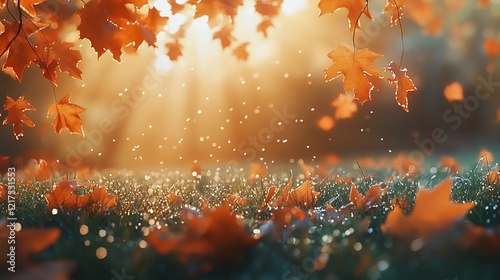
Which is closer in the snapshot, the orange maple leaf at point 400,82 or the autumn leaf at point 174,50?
the orange maple leaf at point 400,82

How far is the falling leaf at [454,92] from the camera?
11398mm

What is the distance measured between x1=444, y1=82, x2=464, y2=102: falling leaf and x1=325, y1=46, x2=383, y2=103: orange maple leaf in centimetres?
940

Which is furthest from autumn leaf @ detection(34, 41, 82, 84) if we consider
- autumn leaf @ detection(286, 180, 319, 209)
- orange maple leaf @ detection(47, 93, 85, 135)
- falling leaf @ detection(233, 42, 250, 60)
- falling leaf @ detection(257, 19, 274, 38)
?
falling leaf @ detection(233, 42, 250, 60)

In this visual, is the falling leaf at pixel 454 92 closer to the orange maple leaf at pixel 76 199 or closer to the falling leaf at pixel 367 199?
the falling leaf at pixel 367 199

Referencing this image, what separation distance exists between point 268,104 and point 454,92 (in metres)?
3.97

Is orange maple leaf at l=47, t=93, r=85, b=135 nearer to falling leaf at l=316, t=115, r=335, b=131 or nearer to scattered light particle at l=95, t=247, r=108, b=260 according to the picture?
scattered light particle at l=95, t=247, r=108, b=260

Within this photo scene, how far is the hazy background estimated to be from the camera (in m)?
10.3

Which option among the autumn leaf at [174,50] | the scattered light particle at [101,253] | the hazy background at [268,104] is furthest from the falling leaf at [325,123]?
the scattered light particle at [101,253]

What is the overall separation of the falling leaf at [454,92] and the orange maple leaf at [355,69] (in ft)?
30.8

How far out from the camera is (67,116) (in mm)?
2893

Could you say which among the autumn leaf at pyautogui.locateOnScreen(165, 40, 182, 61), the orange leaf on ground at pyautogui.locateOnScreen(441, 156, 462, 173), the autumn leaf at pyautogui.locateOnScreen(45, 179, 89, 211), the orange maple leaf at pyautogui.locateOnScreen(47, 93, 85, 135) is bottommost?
the autumn leaf at pyautogui.locateOnScreen(45, 179, 89, 211)

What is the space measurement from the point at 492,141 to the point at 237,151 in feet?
15.9

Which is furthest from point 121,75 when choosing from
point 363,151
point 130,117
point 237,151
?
point 363,151

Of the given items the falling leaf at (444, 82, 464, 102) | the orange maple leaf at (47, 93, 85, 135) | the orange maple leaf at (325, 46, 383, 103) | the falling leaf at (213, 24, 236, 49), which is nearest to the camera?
the orange maple leaf at (325, 46, 383, 103)
